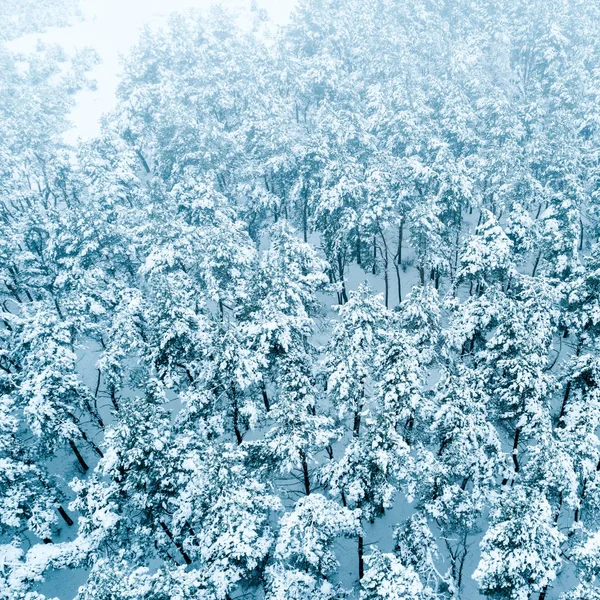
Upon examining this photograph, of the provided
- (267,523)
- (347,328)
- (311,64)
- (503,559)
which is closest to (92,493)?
(267,523)

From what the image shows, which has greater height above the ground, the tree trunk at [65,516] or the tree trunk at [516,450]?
the tree trunk at [516,450]

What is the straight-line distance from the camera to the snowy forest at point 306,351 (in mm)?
19031

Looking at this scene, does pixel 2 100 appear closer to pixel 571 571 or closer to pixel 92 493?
pixel 92 493

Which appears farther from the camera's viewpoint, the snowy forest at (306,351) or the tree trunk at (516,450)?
the tree trunk at (516,450)

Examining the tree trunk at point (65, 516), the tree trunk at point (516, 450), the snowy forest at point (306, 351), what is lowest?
the tree trunk at point (65, 516)

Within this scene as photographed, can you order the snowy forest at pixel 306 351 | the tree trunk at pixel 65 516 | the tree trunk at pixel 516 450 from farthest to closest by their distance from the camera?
the tree trunk at pixel 65 516 < the tree trunk at pixel 516 450 < the snowy forest at pixel 306 351

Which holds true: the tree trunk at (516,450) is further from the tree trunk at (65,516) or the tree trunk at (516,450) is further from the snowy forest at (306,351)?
the tree trunk at (65,516)

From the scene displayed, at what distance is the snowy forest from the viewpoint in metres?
19.0

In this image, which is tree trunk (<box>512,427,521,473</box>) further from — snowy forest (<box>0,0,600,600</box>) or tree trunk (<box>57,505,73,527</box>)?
tree trunk (<box>57,505,73,527</box>)

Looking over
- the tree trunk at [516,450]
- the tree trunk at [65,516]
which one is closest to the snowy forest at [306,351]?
the tree trunk at [516,450]

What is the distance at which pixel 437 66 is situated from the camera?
6197 centimetres

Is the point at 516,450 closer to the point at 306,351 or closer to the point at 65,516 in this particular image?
the point at 306,351

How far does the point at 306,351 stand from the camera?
28.1 meters

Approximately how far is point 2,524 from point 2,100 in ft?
211
